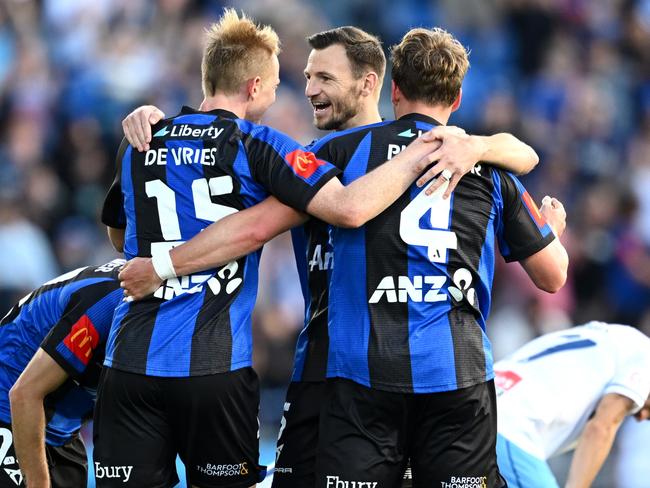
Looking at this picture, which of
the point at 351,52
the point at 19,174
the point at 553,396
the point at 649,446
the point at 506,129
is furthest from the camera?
the point at 506,129

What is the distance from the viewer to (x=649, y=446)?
8.86 meters

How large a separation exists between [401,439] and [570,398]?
2.37 m

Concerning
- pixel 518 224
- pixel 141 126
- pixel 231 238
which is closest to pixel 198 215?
pixel 231 238

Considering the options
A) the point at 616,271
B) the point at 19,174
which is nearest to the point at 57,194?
the point at 19,174

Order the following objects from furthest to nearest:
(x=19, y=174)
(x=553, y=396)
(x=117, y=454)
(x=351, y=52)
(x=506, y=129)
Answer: (x=506, y=129)
(x=19, y=174)
(x=553, y=396)
(x=351, y=52)
(x=117, y=454)

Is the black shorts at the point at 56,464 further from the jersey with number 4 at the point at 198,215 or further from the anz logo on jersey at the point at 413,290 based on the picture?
the anz logo on jersey at the point at 413,290

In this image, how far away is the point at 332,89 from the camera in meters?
5.38

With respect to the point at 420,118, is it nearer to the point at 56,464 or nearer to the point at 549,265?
the point at 549,265

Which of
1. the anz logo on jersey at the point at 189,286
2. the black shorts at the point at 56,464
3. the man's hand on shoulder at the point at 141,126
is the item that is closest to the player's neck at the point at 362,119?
the man's hand on shoulder at the point at 141,126

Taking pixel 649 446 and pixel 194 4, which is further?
A: pixel 194 4

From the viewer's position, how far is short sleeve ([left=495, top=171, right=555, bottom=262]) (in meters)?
4.68

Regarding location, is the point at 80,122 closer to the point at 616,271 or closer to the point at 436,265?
the point at 616,271

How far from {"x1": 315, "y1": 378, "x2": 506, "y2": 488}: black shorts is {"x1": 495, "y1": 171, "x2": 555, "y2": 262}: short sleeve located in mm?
673

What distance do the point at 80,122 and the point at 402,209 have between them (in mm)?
7785
